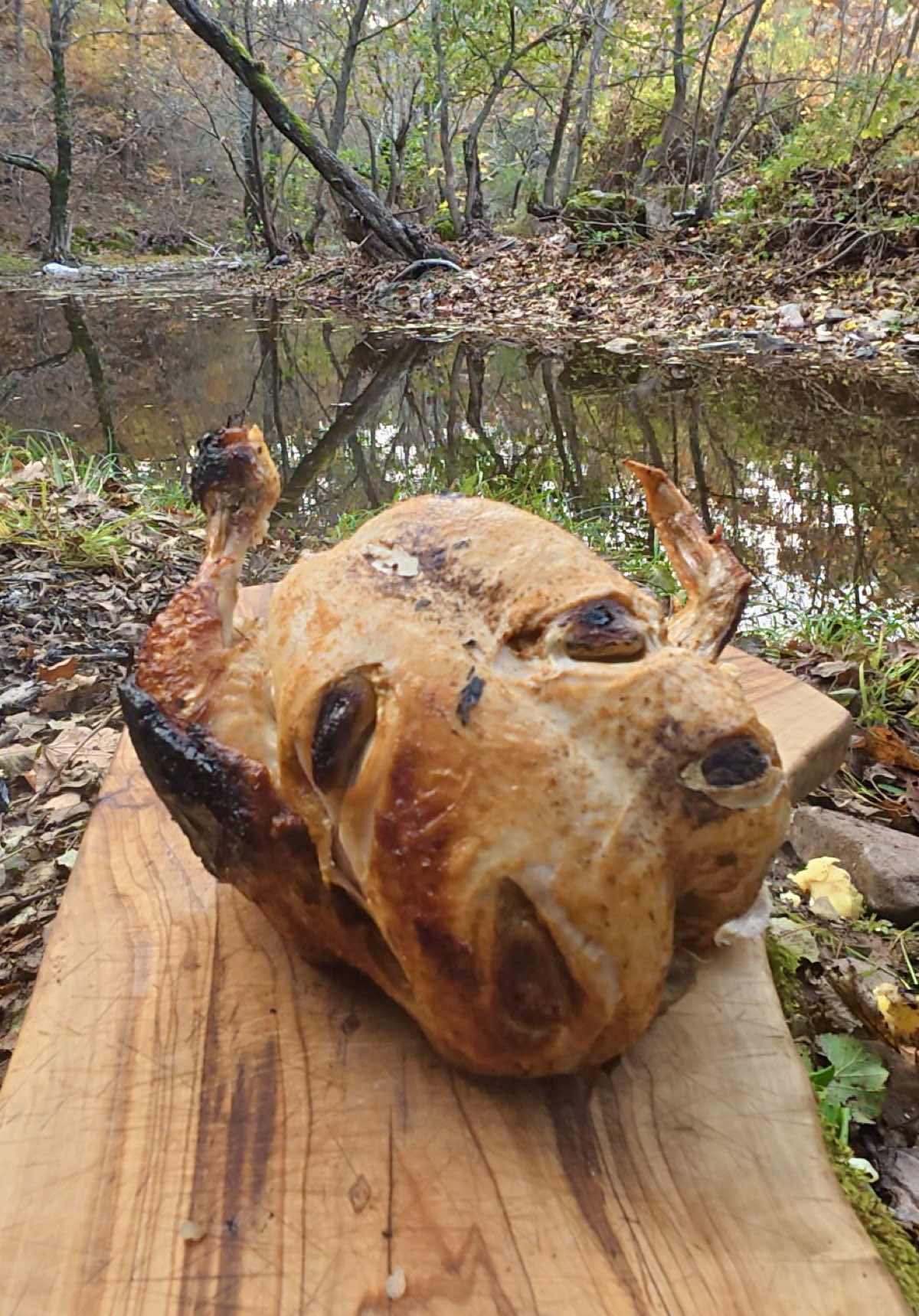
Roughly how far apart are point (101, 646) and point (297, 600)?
2286 mm

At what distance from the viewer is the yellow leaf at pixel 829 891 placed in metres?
2.26

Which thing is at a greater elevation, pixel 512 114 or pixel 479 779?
pixel 512 114

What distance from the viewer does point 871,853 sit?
2.37 meters

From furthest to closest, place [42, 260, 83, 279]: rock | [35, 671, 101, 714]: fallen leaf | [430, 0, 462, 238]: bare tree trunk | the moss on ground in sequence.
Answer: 1. [42, 260, 83, 279]: rock
2. [430, 0, 462, 238]: bare tree trunk
3. [35, 671, 101, 714]: fallen leaf
4. the moss on ground

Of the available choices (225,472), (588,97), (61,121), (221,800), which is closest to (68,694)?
(225,472)

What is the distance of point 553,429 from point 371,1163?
6037 millimetres

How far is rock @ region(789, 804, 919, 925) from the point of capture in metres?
2.31

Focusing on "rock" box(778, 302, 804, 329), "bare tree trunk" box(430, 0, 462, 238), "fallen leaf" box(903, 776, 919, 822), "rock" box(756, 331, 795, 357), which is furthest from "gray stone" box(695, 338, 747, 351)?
"bare tree trunk" box(430, 0, 462, 238)

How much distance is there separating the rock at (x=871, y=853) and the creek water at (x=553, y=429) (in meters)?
1.69

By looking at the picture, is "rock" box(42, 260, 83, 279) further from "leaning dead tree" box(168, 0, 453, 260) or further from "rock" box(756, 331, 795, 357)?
"rock" box(756, 331, 795, 357)

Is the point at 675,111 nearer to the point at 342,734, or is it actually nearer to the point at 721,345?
the point at 721,345

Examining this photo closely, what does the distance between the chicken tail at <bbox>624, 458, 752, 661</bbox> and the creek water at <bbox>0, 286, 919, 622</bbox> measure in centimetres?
239

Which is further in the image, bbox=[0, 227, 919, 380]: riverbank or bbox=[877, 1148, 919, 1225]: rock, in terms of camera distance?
bbox=[0, 227, 919, 380]: riverbank

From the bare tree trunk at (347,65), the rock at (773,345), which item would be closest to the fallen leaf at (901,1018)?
the rock at (773,345)
